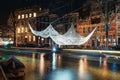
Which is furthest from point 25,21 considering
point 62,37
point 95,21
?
point 62,37

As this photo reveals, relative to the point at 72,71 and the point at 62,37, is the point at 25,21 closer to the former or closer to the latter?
the point at 62,37

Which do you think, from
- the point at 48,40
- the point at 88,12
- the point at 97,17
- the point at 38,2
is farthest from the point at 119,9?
the point at 38,2

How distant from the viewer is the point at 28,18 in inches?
3772

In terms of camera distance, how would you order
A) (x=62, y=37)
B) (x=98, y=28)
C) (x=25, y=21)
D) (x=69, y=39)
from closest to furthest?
(x=62, y=37), (x=69, y=39), (x=98, y=28), (x=25, y=21)

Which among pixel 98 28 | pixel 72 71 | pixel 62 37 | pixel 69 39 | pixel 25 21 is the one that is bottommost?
pixel 72 71

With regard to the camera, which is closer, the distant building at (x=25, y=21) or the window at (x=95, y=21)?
the window at (x=95, y=21)

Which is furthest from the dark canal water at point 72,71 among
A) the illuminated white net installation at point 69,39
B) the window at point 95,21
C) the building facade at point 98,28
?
the window at point 95,21

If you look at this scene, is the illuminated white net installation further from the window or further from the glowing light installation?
the window

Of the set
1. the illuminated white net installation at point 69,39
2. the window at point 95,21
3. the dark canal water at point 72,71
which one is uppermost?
the window at point 95,21

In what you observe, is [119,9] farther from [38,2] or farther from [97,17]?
[38,2]

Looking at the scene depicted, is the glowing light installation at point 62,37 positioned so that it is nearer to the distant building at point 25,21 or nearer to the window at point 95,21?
the window at point 95,21

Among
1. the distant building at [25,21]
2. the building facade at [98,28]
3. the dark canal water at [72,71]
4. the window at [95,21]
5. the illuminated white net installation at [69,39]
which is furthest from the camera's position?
the distant building at [25,21]

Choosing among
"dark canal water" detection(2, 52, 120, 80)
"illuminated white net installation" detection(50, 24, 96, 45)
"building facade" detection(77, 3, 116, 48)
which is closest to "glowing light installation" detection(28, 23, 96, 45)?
"illuminated white net installation" detection(50, 24, 96, 45)

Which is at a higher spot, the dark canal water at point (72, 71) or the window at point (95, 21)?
the window at point (95, 21)
